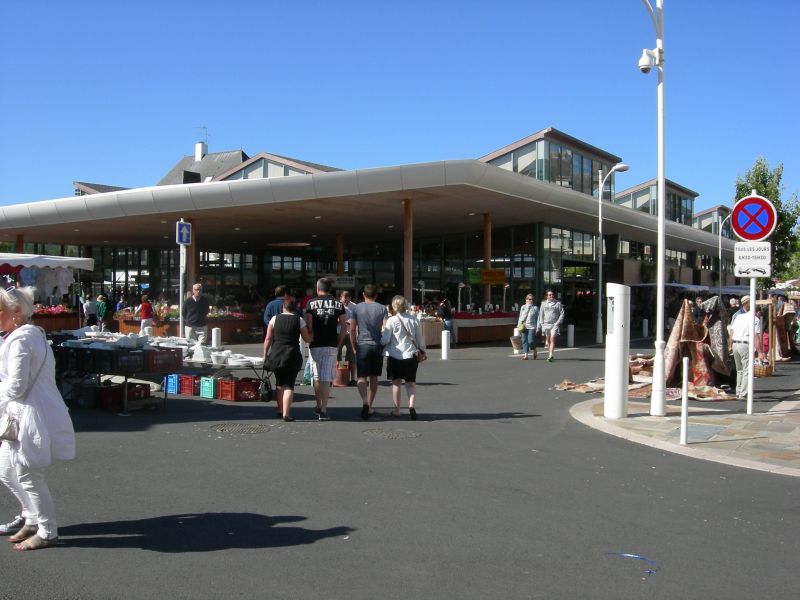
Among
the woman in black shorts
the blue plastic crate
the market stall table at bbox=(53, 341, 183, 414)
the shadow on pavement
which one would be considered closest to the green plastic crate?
the blue plastic crate

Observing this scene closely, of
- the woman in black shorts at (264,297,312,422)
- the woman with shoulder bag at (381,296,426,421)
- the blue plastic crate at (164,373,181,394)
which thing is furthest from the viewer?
the blue plastic crate at (164,373,181,394)

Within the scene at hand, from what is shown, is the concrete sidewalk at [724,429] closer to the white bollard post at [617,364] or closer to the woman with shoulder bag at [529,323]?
the white bollard post at [617,364]

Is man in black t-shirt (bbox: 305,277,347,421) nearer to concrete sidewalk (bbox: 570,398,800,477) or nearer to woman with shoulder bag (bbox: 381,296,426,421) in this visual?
woman with shoulder bag (bbox: 381,296,426,421)

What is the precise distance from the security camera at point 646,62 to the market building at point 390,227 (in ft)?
33.3

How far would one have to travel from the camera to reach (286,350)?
9148 mm

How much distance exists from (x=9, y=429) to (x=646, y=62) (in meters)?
10.1

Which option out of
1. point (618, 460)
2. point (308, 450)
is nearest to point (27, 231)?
point (308, 450)

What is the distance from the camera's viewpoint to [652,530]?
16.9 ft

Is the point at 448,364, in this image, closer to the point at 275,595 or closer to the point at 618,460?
the point at 618,460

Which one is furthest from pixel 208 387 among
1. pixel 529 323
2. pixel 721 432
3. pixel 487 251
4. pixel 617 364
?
pixel 487 251

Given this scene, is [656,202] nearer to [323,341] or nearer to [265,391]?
[265,391]

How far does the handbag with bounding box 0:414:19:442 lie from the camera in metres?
4.26

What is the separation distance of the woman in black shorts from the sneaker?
14.8 ft

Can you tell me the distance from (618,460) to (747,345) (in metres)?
5.62
